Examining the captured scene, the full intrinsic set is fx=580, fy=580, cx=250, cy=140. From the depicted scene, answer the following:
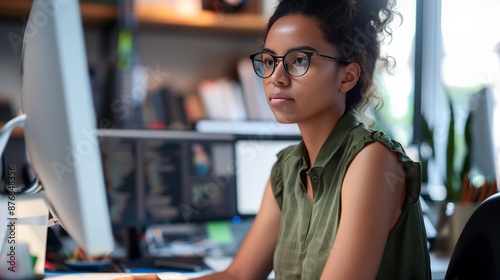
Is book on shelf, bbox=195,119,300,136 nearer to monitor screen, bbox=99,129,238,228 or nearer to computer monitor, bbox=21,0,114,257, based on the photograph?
monitor screen, bbox=99,129,238,228

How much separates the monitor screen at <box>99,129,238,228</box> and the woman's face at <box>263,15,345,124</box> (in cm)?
78

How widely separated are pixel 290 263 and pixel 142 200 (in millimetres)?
697

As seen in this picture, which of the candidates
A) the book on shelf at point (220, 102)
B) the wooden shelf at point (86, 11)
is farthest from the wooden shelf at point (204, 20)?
the book on shelf at point (220, 102)

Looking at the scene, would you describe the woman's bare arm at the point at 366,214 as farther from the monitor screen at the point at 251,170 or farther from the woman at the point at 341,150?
the monitor screen at the point at 251,170

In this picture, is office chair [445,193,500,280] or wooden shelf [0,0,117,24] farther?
wooden shelf [0,0,117,24]

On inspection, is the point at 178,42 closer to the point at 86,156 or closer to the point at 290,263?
the point at 290,263

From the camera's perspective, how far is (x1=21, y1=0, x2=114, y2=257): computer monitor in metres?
0.72

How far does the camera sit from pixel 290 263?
115 cm

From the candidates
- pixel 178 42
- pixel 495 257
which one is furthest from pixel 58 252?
pixel 178 42

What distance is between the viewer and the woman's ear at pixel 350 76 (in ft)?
3.41

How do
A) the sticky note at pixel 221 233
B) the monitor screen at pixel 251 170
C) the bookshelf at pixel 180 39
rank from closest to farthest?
1. the monitor screen at pixel 251 170
2. the sticky note at pixel 221 233
3. the bookshelf at pixel 180 39

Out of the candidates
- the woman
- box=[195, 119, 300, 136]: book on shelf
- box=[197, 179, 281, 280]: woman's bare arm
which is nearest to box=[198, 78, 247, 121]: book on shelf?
box=[195, 119, 300, 136]: book on shelf

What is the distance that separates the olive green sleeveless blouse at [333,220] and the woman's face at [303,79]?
82mm

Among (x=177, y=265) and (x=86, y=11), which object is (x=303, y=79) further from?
(x=86, y=11)
